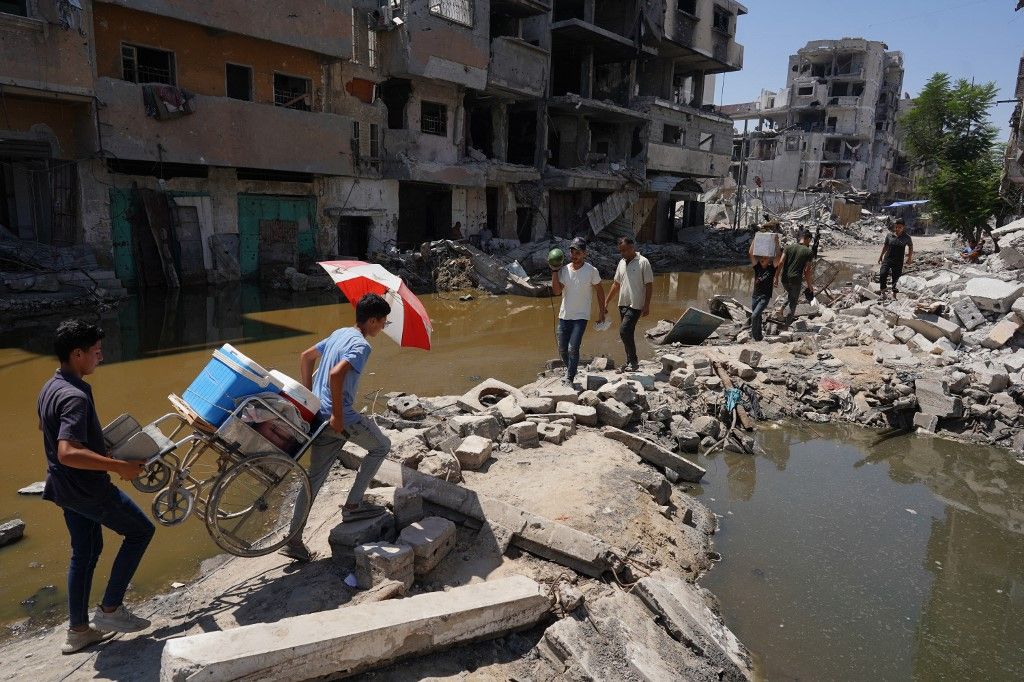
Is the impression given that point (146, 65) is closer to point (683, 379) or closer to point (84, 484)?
point (683, 379)

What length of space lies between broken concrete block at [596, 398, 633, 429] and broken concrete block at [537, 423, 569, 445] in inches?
23.9

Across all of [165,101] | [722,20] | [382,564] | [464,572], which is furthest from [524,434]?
[722,20]

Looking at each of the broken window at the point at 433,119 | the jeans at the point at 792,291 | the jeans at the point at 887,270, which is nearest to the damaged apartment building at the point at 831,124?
the broken window at the point at 433,119

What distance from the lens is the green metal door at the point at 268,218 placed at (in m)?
17.3

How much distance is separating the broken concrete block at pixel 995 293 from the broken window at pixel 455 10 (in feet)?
52.4

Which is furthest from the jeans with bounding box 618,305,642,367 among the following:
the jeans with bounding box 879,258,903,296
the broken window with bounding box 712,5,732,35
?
the broken window with bounding box 712,5,732,35

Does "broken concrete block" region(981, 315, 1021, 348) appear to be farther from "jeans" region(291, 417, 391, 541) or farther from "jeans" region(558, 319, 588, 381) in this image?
"jeans" region(291, 417, 391, 541)

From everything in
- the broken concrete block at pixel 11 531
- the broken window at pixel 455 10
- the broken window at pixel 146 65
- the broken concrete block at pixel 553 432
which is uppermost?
the broken window at pixel 455 10

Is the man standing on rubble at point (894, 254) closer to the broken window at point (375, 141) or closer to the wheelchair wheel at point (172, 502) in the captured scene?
the wheelchair wheel at point (172, 502)

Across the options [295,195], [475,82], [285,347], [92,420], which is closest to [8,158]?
[295,195]

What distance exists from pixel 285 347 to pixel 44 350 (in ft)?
11.1

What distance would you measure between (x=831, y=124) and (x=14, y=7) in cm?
6121

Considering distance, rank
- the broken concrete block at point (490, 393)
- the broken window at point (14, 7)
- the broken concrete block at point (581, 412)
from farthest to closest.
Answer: the broken window at point (14, 7)
the broken concrete block at point (490, 393)
the broken concrete block at point (581, 412)

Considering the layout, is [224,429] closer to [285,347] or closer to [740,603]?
[740,603]
